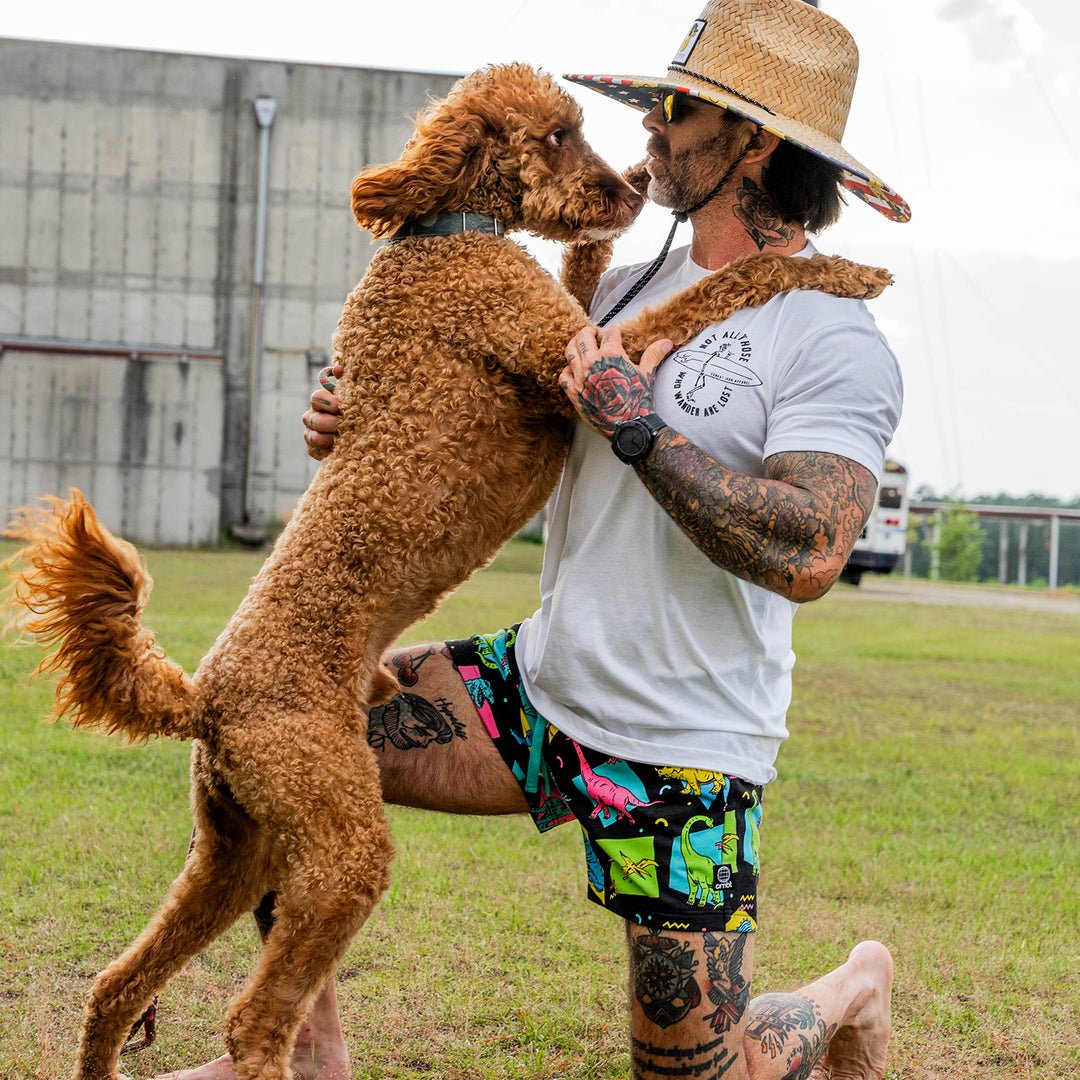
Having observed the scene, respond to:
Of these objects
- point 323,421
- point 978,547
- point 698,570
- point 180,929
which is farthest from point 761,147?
point 978,547

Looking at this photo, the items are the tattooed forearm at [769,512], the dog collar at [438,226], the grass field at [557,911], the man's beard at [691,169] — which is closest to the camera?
the tattooed forearm at [769,512]

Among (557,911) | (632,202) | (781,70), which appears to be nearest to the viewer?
(781,70)

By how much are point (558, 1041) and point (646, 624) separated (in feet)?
4.90

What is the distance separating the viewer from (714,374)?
8.21 ft

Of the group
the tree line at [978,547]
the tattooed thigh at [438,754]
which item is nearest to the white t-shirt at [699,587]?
the tattooed thigh at [438,754]

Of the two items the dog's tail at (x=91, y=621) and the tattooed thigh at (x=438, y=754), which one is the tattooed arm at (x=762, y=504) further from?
the dog's tail at (x=91, y=621)

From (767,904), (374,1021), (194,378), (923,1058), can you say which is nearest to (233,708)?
(374,1021)

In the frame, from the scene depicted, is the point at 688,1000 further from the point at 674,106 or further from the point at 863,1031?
the point at 674,106

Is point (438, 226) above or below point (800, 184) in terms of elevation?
below

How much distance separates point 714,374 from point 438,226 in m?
0.75

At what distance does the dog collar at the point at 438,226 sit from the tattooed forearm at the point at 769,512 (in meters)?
0.81

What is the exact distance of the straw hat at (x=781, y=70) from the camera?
8.53ft

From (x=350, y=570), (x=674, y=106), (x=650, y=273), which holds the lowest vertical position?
(x=350, y=570)

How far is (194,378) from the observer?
20266 mm
